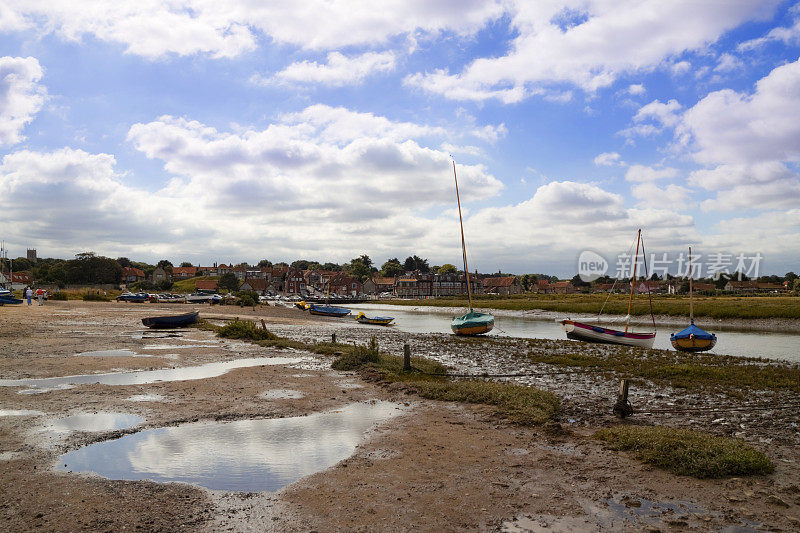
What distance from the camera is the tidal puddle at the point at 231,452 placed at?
385 inches

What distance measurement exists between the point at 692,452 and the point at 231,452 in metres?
9.85

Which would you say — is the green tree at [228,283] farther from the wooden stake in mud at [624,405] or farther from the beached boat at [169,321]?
the wooden stake in mud at [624,405]

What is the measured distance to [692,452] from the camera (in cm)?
1050

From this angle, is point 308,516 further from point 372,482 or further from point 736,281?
point 736,281

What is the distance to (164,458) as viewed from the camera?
424 inches

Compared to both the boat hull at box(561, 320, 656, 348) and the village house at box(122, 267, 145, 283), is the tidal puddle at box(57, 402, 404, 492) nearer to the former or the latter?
the boat hull at box(561, 320, 656, 348)

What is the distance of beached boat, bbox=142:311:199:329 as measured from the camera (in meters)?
43.4

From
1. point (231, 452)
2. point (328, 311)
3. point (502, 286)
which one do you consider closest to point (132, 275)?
point (502, 286)

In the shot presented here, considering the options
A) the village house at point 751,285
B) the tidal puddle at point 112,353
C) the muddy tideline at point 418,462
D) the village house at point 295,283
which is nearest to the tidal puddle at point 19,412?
the muddy tideline at point 418,462

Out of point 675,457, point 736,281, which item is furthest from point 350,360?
point 736,281

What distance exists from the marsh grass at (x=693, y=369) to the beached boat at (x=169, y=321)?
1228 inches

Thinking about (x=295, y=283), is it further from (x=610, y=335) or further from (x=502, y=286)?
(x=610, y=335)

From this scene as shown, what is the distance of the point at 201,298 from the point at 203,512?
104611 millimetres

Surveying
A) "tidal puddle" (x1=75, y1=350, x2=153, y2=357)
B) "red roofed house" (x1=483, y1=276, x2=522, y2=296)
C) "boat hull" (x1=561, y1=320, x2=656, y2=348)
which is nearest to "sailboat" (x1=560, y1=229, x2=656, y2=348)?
"boat hull" (x1=561, y1=320, x2=656, y2=348)
